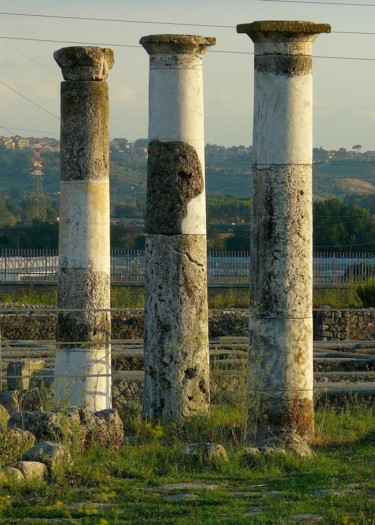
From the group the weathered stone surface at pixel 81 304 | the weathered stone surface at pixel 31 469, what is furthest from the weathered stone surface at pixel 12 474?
the weathered stone surface at pixel 81 304

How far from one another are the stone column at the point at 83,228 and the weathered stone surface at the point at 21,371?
3.89 feet

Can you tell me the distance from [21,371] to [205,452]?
634cm

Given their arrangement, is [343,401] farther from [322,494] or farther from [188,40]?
[322,494]

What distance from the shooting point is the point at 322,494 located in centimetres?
1084

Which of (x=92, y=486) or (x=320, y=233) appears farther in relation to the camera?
(x=320, y=233)

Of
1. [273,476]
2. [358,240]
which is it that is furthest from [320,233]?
[273,476]

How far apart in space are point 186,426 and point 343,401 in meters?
2.90

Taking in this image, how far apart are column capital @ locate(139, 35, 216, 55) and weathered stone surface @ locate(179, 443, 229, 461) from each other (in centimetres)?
451

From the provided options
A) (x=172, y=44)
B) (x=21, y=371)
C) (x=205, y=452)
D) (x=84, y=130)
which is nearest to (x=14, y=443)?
(x=205, y=452)

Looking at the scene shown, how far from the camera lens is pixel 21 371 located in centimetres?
1792

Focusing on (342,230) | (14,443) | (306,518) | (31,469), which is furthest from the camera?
(342,230)

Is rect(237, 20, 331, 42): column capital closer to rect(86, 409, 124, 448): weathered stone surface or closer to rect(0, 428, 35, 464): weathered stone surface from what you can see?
rect(86, 409, 124, 448): weathered stone surface

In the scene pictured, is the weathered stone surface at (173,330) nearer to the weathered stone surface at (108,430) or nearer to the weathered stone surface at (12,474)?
the weathered stone surface at (108,430)

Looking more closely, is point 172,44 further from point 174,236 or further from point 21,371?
point 21,371
